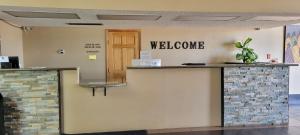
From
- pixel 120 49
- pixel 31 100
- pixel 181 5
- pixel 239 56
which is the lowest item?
pixel 31 100

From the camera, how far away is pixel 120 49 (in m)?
7.42

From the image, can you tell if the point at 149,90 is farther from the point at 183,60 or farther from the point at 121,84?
the point at 183,60

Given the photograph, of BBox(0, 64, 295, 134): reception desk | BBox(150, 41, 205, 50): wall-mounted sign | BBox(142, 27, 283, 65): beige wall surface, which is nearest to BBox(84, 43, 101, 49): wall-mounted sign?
BBox(142, 27, 283, 65): beige wall surface

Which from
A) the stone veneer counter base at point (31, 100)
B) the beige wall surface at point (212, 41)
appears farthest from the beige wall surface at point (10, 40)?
the beige wall surface at point (212, 41)

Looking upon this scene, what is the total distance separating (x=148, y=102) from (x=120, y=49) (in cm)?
301

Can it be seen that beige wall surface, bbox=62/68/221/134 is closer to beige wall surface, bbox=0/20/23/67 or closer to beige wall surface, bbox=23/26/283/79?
beige wall surface, bbox=0/20/23/67

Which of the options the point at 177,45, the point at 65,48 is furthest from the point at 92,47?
the point at 177,45

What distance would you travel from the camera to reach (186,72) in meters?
4.83

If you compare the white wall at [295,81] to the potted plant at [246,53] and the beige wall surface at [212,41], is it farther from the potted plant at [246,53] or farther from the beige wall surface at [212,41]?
the potted plant at [246,53]

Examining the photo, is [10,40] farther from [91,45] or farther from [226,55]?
[226,55]

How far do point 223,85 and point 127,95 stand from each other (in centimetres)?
175

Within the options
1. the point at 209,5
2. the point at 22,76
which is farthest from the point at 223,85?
the point at 22,76

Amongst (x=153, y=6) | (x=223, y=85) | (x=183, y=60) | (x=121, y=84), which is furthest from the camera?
(x=183, y=60)

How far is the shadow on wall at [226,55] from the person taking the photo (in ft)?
25.7
